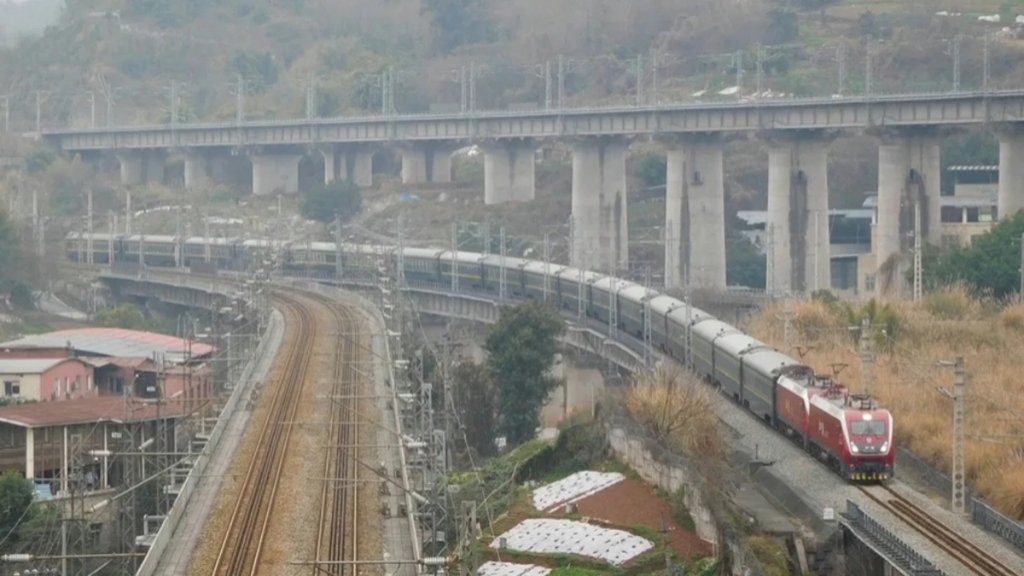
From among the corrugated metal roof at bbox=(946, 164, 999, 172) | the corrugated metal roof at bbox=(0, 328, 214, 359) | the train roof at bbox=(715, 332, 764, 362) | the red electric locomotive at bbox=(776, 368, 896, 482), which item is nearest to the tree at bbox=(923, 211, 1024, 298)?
the train roof at bbox=(715, 332, 764, 362)

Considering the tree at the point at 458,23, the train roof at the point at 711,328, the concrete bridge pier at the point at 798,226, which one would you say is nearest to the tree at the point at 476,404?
the train roof at the point at 711,328

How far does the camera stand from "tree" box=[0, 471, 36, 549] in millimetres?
40625

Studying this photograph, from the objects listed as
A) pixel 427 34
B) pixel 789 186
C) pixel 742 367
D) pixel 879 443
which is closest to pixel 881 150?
pixel 789 186

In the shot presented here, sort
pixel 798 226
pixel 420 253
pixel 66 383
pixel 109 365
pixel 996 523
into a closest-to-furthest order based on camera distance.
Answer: pixel 996 523 → pixel 66 383 → pixel 109 365 → pixel 798 226 → pixel 420 253

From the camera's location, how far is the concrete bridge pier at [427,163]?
125 m

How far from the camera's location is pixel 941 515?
34.7 m

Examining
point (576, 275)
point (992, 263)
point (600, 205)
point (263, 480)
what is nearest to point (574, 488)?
point (263, 480)

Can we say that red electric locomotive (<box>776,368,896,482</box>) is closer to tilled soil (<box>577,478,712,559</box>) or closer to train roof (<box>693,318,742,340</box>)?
tilled soil (<box>577,478,712,559</box>)

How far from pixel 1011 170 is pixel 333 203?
165ft

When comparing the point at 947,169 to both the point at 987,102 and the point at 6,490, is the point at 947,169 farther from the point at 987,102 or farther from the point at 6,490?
the point at 6,490

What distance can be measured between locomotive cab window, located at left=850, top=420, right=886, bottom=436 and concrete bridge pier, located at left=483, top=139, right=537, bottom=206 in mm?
78165

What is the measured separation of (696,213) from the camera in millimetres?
92875

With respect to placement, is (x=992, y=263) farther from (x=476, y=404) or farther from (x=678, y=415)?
(x=678, y=415)

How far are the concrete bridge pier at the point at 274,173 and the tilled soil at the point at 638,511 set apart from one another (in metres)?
92.4
